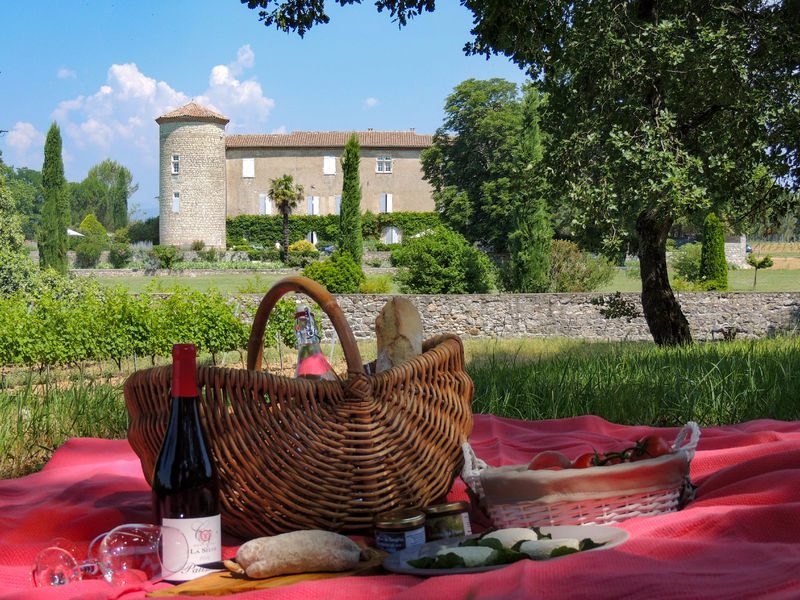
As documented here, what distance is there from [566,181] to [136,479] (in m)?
7.05

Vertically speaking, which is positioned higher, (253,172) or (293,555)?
(253,172)

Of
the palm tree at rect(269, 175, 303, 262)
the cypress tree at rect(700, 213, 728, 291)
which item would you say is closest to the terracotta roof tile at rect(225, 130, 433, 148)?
the palm tree at rect(269, 175, 303, 262)

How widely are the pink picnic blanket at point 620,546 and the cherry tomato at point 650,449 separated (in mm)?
151

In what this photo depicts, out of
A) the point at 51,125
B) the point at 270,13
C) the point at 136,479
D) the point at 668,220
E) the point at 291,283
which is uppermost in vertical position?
the point at 51,125

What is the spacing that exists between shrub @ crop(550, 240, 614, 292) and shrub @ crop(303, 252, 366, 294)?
6355 millimetres

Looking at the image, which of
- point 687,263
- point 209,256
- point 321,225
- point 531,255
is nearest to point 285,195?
point 321,225

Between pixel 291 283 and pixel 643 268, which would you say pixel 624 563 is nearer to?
pixel 291 283

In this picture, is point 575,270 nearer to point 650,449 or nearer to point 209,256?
point 650,449

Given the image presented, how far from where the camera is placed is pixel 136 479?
2863mm

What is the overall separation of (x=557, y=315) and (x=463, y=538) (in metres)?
17.2

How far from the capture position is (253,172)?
52.3m

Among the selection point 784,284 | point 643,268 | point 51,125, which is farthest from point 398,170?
point 643,268

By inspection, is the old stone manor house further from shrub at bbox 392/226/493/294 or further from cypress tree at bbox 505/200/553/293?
shrub at bbox 392/226/493/294

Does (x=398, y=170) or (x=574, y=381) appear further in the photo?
(x=398, y=170)
